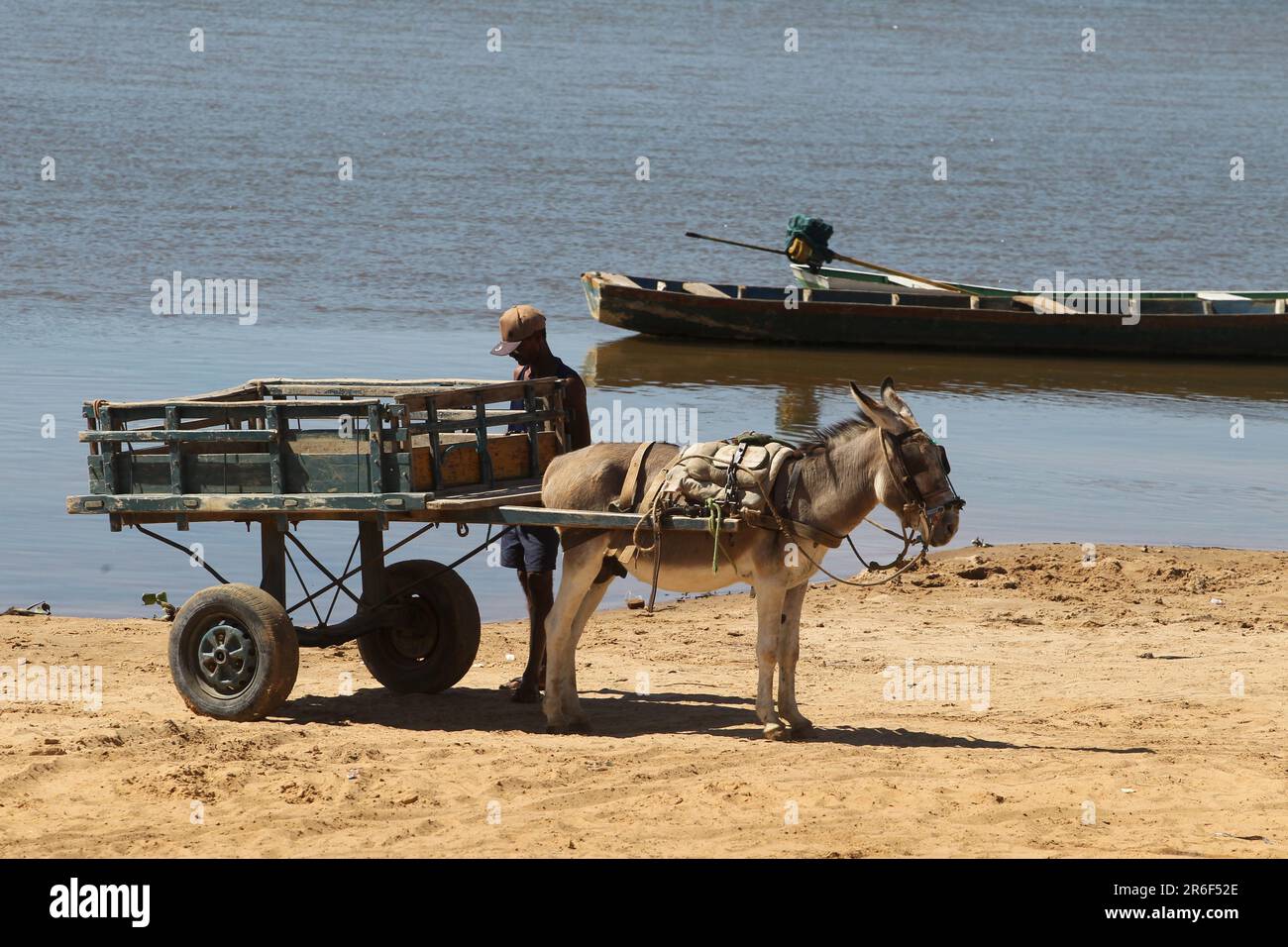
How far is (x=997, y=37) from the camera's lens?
114812 mm

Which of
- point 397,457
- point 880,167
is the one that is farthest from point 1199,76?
point 397,457

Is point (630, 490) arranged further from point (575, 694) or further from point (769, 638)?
point (575, 694)

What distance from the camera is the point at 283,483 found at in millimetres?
10188

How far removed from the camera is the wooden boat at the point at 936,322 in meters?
28.7

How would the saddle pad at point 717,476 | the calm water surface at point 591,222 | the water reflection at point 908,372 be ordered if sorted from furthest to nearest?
the water reflection at point 908,372
the calm water surface at point 591,222
the saddle pad at point 717,476

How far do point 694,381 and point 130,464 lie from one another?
54.4 ft

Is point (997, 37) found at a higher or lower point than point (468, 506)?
higher

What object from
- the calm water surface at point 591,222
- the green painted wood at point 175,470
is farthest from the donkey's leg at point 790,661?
the calm water surface at point 591,222

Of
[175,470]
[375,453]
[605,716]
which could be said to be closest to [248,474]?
[175,470]

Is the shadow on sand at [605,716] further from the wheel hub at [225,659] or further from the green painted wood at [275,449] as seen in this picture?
the green painted wood at [275,449]

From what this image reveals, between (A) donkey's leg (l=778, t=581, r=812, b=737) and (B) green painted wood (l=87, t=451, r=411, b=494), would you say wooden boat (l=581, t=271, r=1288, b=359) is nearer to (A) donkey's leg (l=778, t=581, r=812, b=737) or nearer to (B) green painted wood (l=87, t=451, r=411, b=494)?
(B) green painted wood (l=87, t=451, r=411, b=494)

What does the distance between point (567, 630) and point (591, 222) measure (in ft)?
107

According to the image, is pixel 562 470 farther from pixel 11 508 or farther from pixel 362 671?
pixel 11 508
